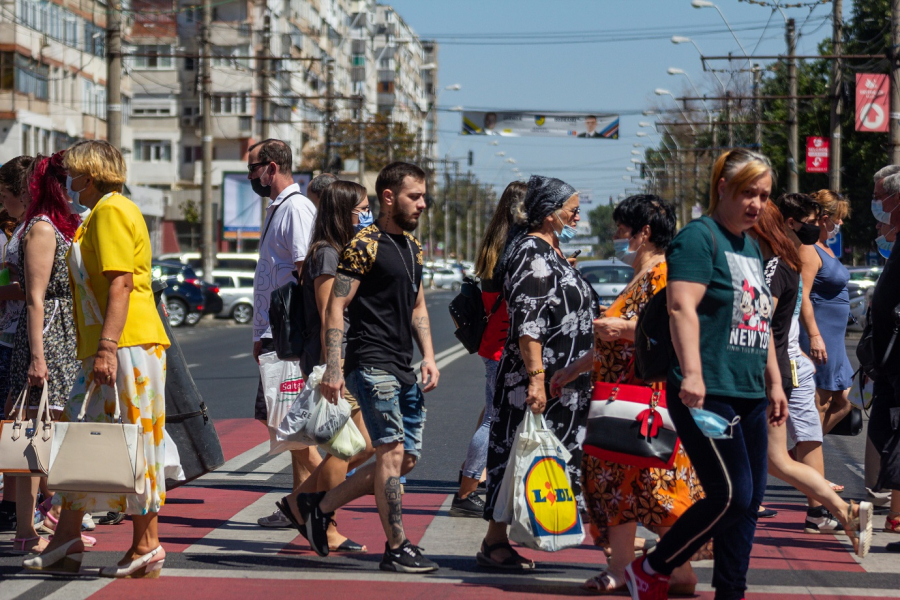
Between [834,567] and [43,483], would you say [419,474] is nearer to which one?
[43,483]

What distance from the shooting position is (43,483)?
6773 millimetres

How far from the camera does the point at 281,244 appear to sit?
23.1 feet

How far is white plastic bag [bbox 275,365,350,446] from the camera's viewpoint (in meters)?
5.90

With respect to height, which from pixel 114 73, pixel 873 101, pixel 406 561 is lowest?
pixel 406 561

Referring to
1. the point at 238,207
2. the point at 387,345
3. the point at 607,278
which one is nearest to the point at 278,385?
the point at 387,345

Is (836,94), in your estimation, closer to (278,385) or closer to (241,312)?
(241,312)

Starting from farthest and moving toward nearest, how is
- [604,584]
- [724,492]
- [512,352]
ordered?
[512,352], [604,584], [724,492]

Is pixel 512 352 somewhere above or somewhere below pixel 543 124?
below

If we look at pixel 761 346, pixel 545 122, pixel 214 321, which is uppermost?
pixel 545 122

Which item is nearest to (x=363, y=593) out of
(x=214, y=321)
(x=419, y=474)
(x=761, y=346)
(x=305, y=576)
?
(x=305, y=576)

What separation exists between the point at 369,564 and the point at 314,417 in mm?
775

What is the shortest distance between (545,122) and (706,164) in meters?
9.42

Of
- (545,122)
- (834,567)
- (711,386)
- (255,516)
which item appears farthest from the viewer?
(545,122)

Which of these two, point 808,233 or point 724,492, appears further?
point 808,233
